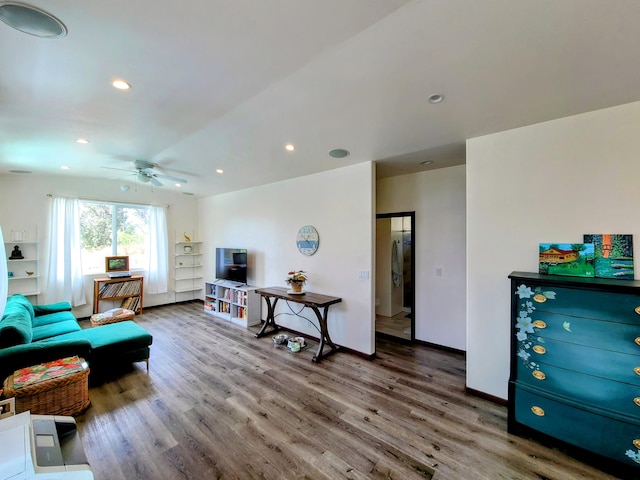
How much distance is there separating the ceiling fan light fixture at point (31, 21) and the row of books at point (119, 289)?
5.11m

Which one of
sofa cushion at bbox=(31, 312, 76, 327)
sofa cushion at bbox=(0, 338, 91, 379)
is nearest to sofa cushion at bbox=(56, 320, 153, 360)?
sofa cushion at bbox=(0, 338, 91, 379)

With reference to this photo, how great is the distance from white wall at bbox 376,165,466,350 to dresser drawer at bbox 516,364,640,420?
5.45ft

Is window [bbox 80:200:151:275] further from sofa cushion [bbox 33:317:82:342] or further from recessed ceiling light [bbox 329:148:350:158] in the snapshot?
recessed ceiling light [bbox 329:148:350:158]

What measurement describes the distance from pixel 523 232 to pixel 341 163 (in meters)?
2.32

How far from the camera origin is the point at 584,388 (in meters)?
1.92

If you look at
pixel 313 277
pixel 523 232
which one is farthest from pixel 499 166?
pixel 313 277

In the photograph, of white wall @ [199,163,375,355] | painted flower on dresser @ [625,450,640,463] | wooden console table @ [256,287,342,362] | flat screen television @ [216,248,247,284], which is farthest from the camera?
flat screen television @ [216,248,247,284]

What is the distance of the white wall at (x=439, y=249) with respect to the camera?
12.4 ft

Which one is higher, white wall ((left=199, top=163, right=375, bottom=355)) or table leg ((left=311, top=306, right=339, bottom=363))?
white wall ((left=199, top=163, right=375, bottom=355))

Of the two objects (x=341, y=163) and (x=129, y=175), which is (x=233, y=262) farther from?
(x=341, y=163)

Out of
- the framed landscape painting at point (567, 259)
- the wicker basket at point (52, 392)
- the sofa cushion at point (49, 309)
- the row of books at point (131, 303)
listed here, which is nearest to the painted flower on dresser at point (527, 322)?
the framed landscape painting at point (567, 259)

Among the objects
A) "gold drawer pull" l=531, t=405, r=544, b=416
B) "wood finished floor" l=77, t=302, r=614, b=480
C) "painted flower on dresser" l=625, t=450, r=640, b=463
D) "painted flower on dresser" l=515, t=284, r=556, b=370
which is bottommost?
"wood finished floor" l=77, t=302, r=614, b=480

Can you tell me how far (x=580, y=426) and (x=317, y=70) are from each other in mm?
3236

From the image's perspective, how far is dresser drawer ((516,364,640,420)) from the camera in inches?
70.1
